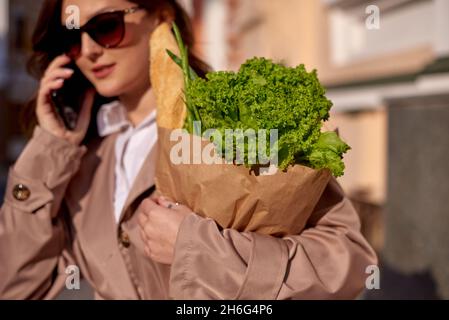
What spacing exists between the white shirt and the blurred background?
627 mm

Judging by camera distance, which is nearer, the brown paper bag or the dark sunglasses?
the brown paper bag

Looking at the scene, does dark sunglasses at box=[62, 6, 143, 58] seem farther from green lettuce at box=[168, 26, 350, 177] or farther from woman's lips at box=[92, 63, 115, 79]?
green lettuce at box=[168, 26, 350, 177]

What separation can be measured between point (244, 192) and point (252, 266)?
0.74 ft

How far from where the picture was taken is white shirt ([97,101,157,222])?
8.13 ft

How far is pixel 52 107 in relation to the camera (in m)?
2.49

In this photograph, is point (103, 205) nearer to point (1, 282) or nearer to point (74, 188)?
point (74, 188)

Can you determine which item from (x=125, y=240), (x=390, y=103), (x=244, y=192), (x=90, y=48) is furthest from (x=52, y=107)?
(x=390, y=103)

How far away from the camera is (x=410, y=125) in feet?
16.7

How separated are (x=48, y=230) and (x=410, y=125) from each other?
3.54 metres

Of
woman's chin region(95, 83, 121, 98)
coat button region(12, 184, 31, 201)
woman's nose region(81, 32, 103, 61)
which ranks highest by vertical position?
woman's nose region(81, 32, 103, 61)

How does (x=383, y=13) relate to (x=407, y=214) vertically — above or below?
above

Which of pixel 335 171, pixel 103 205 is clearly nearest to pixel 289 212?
pixel 335 171

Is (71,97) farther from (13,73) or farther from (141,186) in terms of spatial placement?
(13,73)

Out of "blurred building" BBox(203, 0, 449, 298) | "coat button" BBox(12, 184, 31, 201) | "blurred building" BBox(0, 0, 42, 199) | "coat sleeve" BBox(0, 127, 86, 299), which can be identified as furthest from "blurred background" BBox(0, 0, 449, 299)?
"blurred building" BBox(0, 0, 42, 199)
